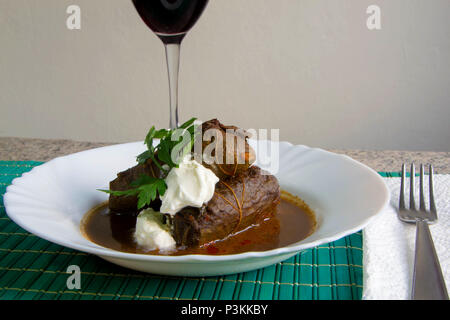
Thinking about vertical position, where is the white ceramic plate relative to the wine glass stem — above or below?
below

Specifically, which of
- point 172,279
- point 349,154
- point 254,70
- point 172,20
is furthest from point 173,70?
point 254,70

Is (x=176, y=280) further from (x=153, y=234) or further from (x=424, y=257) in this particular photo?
(x=424, y=257)

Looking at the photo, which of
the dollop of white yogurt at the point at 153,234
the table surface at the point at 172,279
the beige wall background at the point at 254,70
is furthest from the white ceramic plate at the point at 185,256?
the beige wall background at the point at 254,70

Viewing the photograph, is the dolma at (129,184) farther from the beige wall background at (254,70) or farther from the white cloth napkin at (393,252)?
the beige wall background at (254,70)

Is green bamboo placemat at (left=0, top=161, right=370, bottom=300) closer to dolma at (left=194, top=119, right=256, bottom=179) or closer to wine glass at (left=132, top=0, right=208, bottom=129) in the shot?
dolma at (left=194, top=119, right=256, bottom=179)

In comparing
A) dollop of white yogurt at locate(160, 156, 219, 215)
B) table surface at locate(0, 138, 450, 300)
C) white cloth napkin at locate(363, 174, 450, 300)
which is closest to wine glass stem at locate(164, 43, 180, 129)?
dollop of white yogurt at locate(160, 156, 219, 215)
